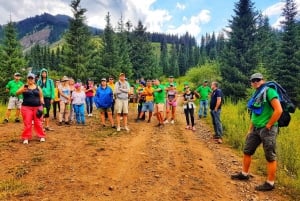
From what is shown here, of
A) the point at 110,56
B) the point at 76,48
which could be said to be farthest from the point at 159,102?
the point at 110,56

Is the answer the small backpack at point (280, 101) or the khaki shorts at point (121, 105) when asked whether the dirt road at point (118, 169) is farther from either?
the small backpack at point (280, 101)

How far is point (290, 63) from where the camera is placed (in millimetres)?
28156

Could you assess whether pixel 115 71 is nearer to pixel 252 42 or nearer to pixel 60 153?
pixel 252 42

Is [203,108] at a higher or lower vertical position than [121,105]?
lower

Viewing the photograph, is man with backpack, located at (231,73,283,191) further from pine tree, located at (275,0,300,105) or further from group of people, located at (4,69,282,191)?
pine tree, located at (275,0,300,105)

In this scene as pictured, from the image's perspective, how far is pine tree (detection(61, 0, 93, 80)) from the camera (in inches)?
1346

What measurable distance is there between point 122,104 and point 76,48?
24.2 m

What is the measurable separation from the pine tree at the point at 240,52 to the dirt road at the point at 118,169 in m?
16.6

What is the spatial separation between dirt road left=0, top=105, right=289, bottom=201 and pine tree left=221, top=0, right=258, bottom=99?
16595mm

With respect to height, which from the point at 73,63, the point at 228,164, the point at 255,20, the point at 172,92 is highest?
the point at 255,20

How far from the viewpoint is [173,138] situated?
441 inches

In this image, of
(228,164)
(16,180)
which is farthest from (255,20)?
(16,180)

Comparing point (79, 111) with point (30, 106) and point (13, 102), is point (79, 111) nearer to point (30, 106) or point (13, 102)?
point (13, 102)

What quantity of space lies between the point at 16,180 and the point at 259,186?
4.62 metres
